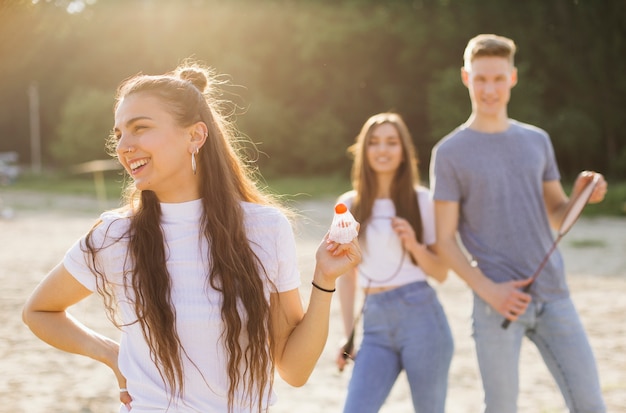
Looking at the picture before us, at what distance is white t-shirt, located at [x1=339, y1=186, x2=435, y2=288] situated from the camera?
402 centimetres

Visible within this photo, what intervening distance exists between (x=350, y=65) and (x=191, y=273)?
120 ft

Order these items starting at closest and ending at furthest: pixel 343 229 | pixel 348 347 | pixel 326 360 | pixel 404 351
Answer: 1. pixel 343 229
2. pixel 404 351
3. pixel 348 347
4. pixel 326 360

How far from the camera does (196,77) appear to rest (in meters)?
2.37

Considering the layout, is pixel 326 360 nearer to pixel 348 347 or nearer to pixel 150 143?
pixel 348 347

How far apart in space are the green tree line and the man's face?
27964 mm

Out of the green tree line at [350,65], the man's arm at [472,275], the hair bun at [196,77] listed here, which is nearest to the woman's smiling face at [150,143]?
the hair bun at [196,77]

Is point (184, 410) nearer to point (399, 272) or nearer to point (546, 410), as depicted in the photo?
point (399, 272)

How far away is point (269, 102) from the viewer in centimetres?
3869

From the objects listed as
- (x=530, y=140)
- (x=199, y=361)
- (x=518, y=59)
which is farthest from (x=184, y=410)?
(x=518, y=59)

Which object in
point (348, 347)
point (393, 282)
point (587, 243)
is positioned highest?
point (393, 282)

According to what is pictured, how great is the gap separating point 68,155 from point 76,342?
133 ft

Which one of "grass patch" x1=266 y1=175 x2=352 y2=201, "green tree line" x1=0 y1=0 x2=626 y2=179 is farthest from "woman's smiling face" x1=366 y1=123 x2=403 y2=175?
"green tree line" x1=0 y1=0 x2=626 y2=179

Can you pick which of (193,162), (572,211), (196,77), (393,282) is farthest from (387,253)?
(193,162)

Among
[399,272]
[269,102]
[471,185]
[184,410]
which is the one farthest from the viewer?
[269,102]
